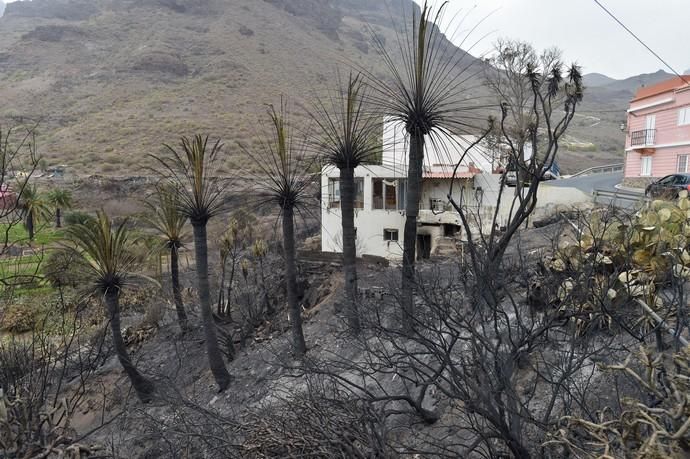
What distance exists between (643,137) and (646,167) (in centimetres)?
211

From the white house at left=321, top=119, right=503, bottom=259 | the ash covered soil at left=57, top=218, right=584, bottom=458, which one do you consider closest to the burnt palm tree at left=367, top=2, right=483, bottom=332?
the ash covered soil at left=57, top=218, right=584, bottom=458

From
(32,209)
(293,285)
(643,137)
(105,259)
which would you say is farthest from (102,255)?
(643,137)

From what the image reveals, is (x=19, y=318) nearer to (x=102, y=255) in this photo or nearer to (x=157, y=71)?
(x=102, y=255)

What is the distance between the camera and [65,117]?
193 feet

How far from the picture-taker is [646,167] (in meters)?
29.4

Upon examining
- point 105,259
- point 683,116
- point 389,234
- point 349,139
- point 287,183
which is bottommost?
point 389,234

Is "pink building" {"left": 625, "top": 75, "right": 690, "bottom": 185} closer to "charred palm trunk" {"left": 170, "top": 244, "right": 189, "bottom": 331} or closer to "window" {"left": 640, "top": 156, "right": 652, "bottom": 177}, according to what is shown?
"window" {"left": 640, "top": 156, "right": 652, "bottom": 177}

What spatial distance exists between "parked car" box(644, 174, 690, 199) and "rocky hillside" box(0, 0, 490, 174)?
20478 millimetres

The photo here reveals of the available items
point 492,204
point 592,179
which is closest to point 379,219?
point 492,204

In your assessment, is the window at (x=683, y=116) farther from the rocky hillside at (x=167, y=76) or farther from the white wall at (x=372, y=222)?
the rocky hillside at (x=167, y=76)

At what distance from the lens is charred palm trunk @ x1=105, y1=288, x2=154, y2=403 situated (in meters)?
11.8

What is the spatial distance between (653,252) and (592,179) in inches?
1260

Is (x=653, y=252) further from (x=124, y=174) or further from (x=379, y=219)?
(x=124, y=174)

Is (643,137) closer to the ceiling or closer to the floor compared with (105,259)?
closer to the ceiling
